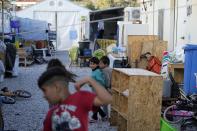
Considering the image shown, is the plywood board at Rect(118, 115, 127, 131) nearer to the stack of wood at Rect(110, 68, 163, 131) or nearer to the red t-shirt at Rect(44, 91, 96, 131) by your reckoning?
the stack of wood at Rect(110, 68, 163, 131)

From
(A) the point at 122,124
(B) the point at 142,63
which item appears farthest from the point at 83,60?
(A) the point at 122,124

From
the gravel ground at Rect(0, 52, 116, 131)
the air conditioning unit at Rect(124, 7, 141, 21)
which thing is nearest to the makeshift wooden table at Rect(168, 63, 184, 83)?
the gravel ground at Rect(0, 52, 116, 131)

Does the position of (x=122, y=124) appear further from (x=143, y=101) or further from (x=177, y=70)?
(x=177, y=70)

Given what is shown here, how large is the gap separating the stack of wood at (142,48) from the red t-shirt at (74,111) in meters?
12.4

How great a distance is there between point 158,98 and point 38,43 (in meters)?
20.4

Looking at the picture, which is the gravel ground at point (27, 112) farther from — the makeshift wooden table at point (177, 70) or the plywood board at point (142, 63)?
the plywood board at point (142, 63)

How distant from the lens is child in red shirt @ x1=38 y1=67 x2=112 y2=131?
3.51 m

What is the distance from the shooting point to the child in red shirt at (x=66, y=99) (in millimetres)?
3508

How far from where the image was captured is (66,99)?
3.56m

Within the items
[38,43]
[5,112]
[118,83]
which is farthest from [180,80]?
[38,43]

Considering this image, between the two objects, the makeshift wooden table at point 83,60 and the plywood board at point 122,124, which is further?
the makeshift wooden table at point 83,60

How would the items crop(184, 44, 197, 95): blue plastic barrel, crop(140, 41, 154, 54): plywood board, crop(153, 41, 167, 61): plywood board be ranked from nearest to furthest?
1. crop(184, 44, 197, 95): blue plastic barrel
2. crop(153, 41, 167, 61): plywood board
3. crop(140, 41, 154, 54): plywood board

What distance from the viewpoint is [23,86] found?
1612 centimetres

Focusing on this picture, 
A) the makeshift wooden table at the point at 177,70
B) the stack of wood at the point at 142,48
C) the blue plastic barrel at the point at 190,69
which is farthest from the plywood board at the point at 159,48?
the blue plastic barrel at the point at 190,69
